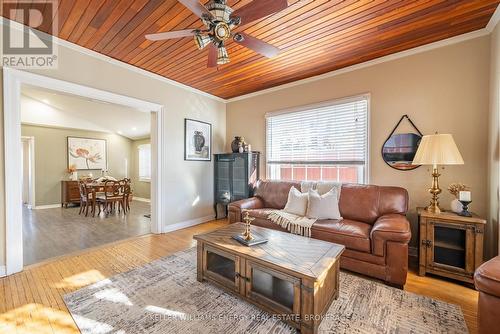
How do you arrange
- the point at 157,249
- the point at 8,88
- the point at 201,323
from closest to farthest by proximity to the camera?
the point at 201,323, the point at 8,88, the point at 157,249

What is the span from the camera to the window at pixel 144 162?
24.9 ft

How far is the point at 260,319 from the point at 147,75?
12.2ft

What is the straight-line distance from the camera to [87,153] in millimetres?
6895

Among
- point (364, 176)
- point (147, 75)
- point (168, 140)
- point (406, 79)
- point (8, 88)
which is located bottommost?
point (364, 176)

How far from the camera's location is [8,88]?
88.8 inches

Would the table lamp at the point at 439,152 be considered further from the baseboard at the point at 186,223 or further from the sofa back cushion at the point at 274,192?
the baseboard at the point at 186,223

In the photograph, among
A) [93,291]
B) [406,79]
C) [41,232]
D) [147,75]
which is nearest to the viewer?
[93,291]

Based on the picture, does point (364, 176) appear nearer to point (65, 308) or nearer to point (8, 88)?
point (65, 308)

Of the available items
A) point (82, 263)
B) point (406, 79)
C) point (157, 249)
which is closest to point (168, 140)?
point (157, 249)

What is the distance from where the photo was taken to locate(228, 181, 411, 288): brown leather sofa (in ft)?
6.71

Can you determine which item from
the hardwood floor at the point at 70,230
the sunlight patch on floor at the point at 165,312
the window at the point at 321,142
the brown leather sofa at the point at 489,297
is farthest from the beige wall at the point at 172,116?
the brown leather sofa at the point at 489,297

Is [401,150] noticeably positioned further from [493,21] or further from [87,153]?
[87,153]

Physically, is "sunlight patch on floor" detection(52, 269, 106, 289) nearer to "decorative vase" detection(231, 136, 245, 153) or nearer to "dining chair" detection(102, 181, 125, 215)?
"decorative vase" detection(231, 136, 245, 153)

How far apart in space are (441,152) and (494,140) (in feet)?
1.76
